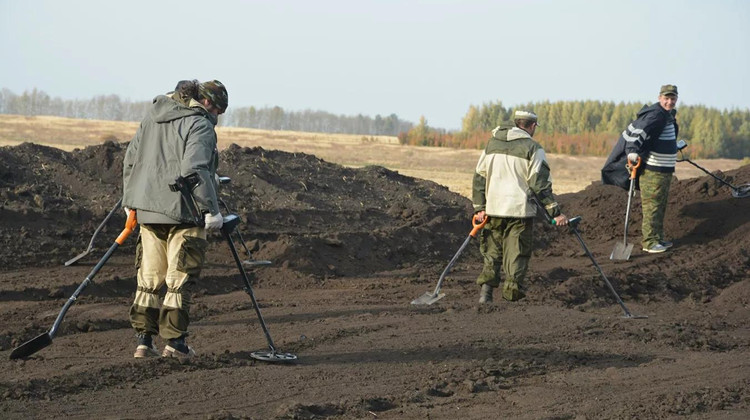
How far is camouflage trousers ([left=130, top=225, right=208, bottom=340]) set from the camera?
7035mm

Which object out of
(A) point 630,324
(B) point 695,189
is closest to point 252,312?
(A) point 630,324

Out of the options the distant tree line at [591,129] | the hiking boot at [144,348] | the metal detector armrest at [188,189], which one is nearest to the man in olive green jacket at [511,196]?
the metal detector armrest at [188,189]

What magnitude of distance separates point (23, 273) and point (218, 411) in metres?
6.61

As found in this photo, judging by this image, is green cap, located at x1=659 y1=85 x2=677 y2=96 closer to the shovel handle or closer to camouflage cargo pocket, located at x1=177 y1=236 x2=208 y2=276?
the shovel handle

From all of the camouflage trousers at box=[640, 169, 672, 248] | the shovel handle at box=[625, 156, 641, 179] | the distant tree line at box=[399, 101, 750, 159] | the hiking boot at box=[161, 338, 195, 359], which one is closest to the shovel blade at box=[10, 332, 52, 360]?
the hiking boot at box=[161, 338, 195, 359]

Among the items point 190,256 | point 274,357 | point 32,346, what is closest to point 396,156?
point 274,357

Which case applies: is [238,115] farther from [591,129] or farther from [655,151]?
[655,151]

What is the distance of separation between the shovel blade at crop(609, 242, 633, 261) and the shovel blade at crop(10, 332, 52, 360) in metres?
8.89

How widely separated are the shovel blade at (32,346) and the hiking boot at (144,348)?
0.65 m

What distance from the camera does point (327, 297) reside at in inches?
429

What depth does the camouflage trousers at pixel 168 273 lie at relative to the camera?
7.04m

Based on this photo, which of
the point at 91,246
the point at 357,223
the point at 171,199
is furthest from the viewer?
the point at 357,223

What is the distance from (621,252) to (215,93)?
8266mm

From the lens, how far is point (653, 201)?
1377 cm
